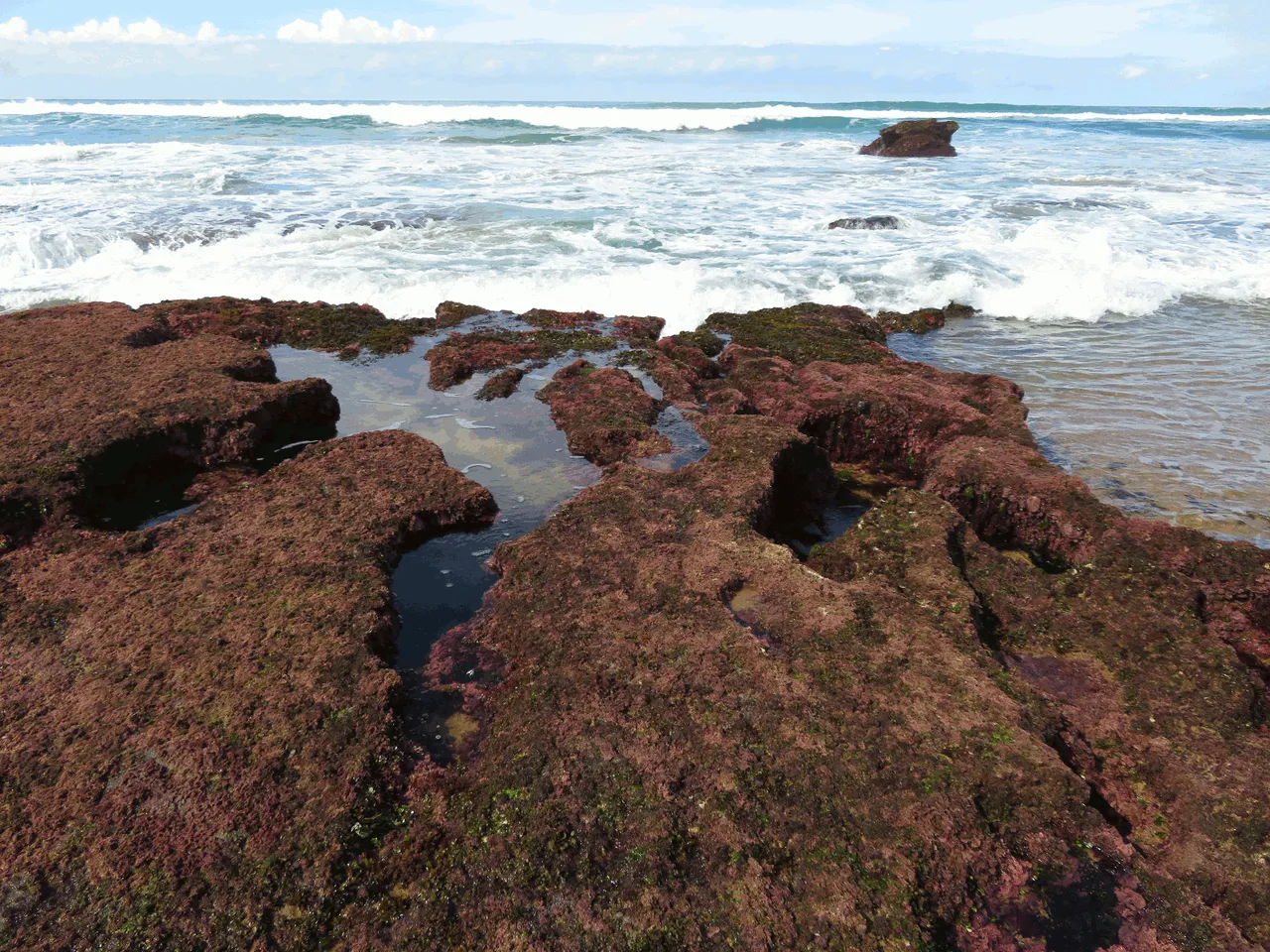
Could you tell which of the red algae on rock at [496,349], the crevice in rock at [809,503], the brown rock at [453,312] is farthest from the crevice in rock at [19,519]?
the brown rock at [453,312]

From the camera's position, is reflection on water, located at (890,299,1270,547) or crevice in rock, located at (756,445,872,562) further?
reflection on water, located at (890,299,1270,547)

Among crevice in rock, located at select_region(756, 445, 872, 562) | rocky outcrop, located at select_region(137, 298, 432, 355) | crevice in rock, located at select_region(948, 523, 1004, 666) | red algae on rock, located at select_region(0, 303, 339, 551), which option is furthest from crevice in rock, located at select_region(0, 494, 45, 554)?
crevice in rock, located at select_region(948, 523, 1004, 666)

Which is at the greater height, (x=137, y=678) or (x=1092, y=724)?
(x=137, y=678)

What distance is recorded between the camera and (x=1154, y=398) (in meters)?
10.7

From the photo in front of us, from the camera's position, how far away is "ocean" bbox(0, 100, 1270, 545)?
10.5 m

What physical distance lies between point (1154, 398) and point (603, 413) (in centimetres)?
862

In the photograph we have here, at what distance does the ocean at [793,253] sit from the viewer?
10.5 m

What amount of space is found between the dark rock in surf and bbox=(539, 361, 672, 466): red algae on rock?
49.2ft

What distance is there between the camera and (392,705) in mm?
4324

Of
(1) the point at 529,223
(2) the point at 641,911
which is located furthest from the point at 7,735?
(1) the point at 529,223

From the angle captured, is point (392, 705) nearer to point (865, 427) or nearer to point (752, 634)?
point (752, 634)

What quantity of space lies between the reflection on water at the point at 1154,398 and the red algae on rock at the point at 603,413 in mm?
5226

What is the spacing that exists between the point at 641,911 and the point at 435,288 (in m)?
13.5

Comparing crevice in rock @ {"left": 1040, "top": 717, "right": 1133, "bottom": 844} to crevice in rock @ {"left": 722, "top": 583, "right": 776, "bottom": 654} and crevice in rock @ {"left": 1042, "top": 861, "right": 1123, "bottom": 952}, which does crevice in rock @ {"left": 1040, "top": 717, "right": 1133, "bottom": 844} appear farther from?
crevice in rock @ {"left": 722, "top": 583, "right": 776, "bottom": 654}
